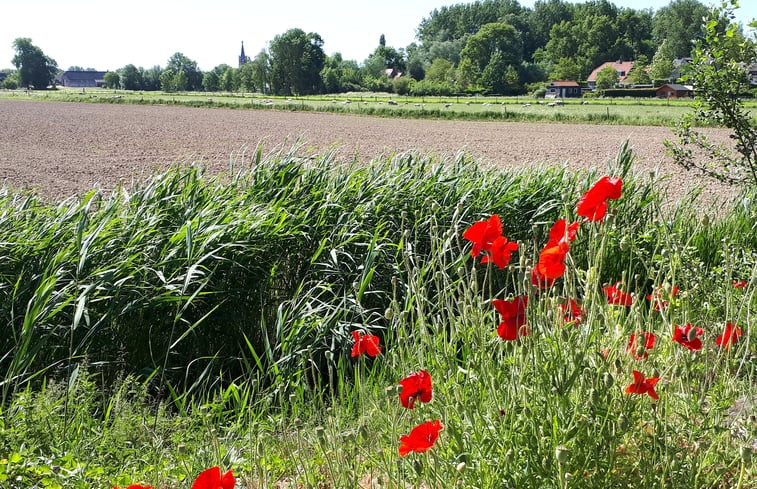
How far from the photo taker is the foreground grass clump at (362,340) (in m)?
1.81

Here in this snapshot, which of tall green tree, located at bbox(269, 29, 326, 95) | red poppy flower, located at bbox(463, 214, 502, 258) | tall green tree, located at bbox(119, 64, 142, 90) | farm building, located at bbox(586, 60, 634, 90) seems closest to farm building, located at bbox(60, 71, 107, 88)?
tall green tree, located at bbox(119, 64, 142, 90)

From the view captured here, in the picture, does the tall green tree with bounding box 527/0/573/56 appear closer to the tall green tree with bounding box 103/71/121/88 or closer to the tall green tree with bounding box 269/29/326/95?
the tall green tree with bounding box 269/29/326/95

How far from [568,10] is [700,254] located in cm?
14257

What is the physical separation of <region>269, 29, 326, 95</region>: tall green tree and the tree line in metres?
0.14

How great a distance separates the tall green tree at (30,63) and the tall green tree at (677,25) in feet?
345

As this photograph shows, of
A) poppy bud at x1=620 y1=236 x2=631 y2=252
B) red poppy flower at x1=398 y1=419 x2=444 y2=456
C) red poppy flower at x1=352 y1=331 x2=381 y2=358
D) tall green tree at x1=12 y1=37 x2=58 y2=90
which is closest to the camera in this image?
red poppy flower at x1=398 y1=419 x2=444 y2=456

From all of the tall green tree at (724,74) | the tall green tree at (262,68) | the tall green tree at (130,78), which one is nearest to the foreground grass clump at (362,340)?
the tall green tree at (724,74)

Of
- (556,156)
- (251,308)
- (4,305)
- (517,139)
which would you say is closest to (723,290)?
(251,308)

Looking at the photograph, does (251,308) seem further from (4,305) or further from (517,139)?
(517,139)

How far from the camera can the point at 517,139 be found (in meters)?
25.4

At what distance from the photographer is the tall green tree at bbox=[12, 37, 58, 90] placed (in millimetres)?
115562

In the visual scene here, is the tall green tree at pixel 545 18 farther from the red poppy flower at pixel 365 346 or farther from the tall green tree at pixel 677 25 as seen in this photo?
the red poppy flower at pixel 365 346

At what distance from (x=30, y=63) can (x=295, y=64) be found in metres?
52.4

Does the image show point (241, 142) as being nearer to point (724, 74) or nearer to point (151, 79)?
point (724, 74)
